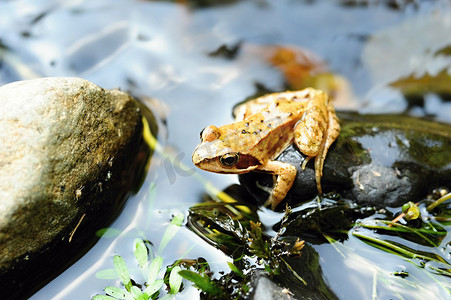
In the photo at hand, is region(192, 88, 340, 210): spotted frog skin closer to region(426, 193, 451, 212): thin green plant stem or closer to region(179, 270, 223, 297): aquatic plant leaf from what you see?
region(179, 270, 223, 297): aquatic plant leaf

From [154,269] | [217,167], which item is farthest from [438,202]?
[154,269]

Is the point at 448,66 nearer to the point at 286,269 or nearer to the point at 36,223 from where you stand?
the point at 286,269

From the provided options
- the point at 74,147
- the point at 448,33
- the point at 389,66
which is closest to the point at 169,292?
the point at 74,147

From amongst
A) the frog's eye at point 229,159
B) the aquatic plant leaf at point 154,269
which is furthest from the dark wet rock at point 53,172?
the frog's eye at point 229,159

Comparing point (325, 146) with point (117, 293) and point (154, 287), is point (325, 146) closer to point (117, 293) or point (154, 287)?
point (154, 287)

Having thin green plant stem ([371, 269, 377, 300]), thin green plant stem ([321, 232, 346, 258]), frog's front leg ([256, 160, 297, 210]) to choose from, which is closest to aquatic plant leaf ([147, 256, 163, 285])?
frog's front leg ([256, 160, 297, 210])

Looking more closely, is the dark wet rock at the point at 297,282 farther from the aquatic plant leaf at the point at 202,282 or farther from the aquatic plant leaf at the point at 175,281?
the aquatic plant leaf at the point at 175,281
